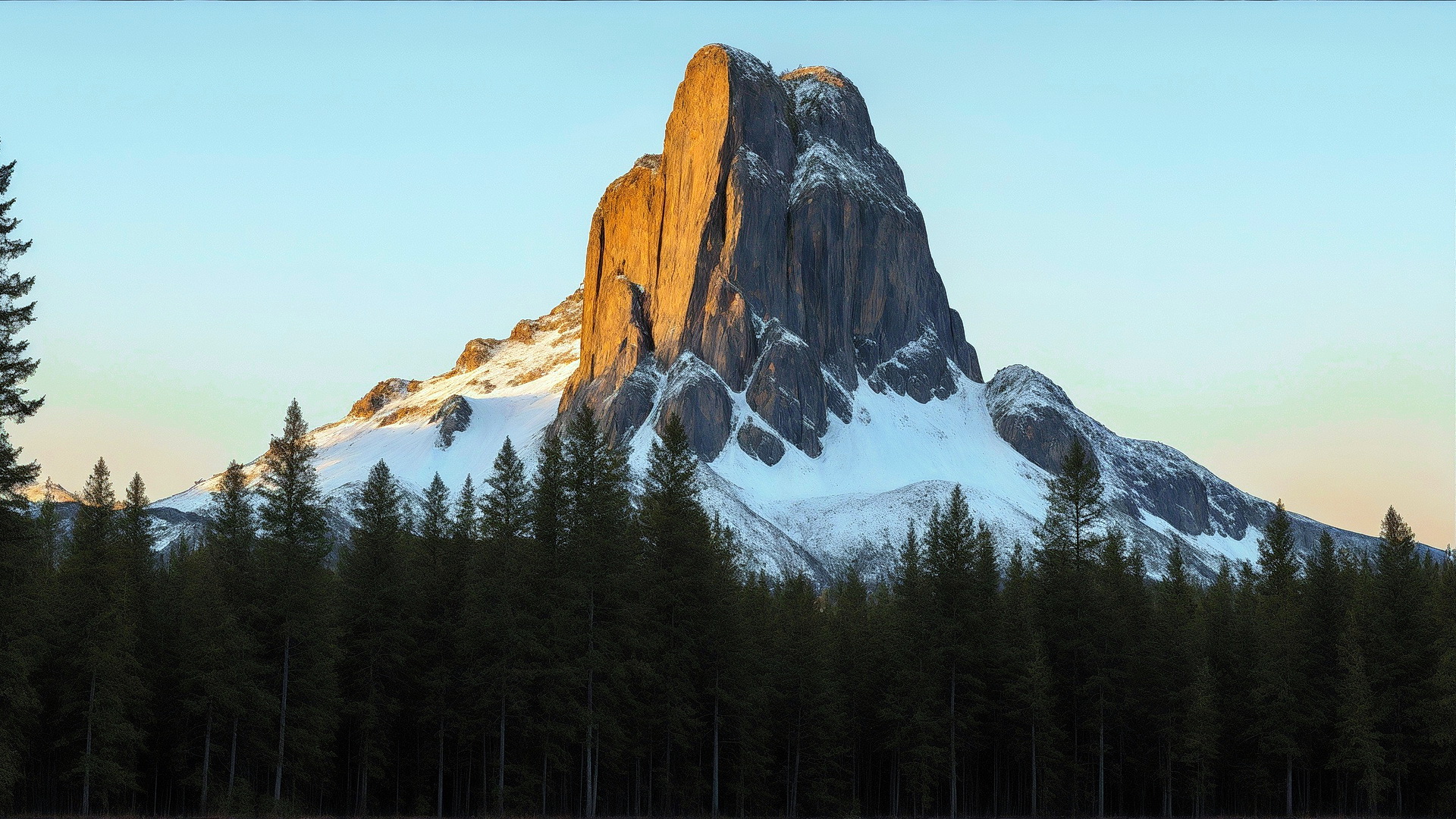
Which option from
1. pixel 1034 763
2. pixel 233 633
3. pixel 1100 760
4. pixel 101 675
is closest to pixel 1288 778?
pixel 1100 760

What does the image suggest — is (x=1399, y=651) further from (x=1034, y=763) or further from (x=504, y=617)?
(x=504, y=617)

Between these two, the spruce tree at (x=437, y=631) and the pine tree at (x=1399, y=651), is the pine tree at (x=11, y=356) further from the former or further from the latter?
the pine tree at (x=1399, y=651)

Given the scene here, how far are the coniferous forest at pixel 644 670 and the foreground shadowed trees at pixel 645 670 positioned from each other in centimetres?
18

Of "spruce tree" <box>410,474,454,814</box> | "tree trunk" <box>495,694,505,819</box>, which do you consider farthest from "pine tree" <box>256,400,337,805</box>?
"tree trunk" <box>495,694,505,819</box>

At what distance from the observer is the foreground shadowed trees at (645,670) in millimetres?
54750

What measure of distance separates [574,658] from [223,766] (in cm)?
1623

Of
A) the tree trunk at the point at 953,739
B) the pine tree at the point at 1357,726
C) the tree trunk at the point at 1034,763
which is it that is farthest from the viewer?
the pine tree at the point at 1357,726

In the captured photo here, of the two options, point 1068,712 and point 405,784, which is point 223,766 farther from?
point 1068,712

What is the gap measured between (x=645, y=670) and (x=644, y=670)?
235 millimetres

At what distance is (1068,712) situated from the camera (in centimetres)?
6688

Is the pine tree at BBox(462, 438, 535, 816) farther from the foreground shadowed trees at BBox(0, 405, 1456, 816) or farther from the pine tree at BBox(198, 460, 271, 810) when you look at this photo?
the pine tree at BBox(198, 460, 271, 810)

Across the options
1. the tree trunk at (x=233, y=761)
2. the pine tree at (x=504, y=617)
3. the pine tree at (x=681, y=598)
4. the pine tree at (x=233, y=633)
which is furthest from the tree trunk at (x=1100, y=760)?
the tree trunk at (x=233, y=761)

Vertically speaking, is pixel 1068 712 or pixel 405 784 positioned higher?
pixel 1068 712

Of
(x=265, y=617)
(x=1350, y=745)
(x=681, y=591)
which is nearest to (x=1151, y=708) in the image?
(x=1350, y=745)
